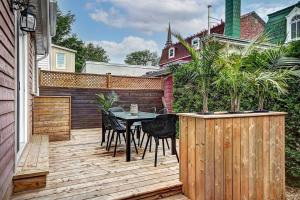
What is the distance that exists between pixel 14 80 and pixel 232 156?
8.33 feet

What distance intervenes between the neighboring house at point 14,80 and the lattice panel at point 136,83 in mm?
2845

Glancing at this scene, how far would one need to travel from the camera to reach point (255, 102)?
12.0 ft

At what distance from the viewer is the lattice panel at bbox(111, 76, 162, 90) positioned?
812 centimetres

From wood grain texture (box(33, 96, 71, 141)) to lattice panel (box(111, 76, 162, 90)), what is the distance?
8.96ft

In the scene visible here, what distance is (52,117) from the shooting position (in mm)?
5402

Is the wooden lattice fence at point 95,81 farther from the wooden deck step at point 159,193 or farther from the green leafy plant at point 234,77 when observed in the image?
the wooden deck step at point 159,193

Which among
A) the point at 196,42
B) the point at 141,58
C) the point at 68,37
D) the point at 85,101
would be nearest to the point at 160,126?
the point at 85,101

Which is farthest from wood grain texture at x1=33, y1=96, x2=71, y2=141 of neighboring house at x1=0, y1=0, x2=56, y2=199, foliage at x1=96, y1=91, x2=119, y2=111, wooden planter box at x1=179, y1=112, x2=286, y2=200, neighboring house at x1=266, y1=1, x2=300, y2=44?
neighboring house at x1=266, y1=1, x2=300, y2=44

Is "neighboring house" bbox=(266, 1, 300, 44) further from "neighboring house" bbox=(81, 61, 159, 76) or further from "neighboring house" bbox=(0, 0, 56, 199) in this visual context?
"neighboring house" bbox=(81, 61, 159, 76)

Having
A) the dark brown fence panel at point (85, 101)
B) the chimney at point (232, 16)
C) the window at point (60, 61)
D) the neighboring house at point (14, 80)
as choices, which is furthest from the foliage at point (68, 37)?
the neighboring house at point (14, 80)

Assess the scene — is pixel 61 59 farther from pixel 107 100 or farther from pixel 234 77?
pixel 234 77

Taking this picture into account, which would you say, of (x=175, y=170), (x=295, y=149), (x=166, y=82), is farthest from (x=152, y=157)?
(x=166, y=82)

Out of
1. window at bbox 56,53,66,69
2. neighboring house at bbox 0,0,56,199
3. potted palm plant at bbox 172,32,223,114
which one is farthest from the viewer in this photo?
window at bbox 56,53,66,69

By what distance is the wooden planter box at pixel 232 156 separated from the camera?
238cm
